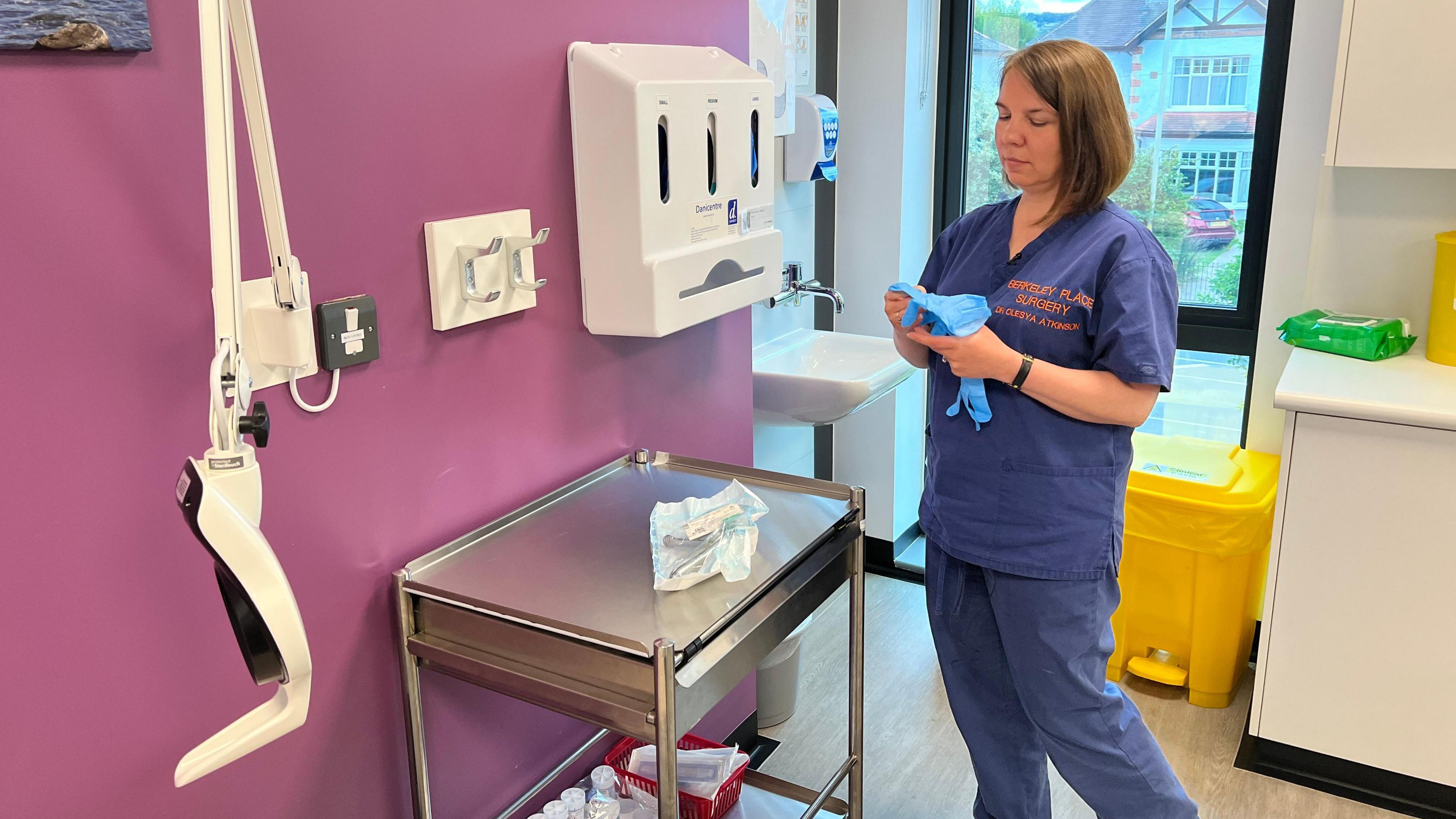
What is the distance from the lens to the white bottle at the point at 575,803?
1.67 meters

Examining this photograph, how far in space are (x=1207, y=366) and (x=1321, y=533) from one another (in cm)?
98

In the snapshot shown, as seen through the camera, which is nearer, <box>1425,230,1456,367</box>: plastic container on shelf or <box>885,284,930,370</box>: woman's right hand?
<box>885,284,930,370</box>: woman's right hand

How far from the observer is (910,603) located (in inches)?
123

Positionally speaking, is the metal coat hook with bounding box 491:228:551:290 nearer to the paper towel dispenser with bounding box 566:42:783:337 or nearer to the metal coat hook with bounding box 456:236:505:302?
the metal coat hook with bounding box 456:236:505:302

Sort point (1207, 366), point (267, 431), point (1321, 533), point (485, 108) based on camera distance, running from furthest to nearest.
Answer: point (1207, 366) → point (1321, 533) → point (485, 108) → point (267, 431)

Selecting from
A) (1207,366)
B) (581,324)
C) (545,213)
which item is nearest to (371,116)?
(545,213)

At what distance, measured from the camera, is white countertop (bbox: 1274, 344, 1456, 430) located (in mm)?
1986

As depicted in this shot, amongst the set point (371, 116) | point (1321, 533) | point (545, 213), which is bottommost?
point (1321, 533)

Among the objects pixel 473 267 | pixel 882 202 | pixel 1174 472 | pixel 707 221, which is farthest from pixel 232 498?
pixel 882 202

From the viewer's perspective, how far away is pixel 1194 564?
249 cm

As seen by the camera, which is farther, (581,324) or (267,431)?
(581,324)

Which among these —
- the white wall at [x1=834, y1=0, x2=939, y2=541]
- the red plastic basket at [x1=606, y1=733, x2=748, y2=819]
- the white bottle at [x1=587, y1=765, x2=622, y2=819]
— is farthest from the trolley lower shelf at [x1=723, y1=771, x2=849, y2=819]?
the white wall at [x1=834, y1=0, x2=939, y2=541]

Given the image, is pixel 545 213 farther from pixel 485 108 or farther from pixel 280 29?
pixel 280 29

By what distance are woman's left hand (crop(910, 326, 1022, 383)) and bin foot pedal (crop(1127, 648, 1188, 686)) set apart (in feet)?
4.37
